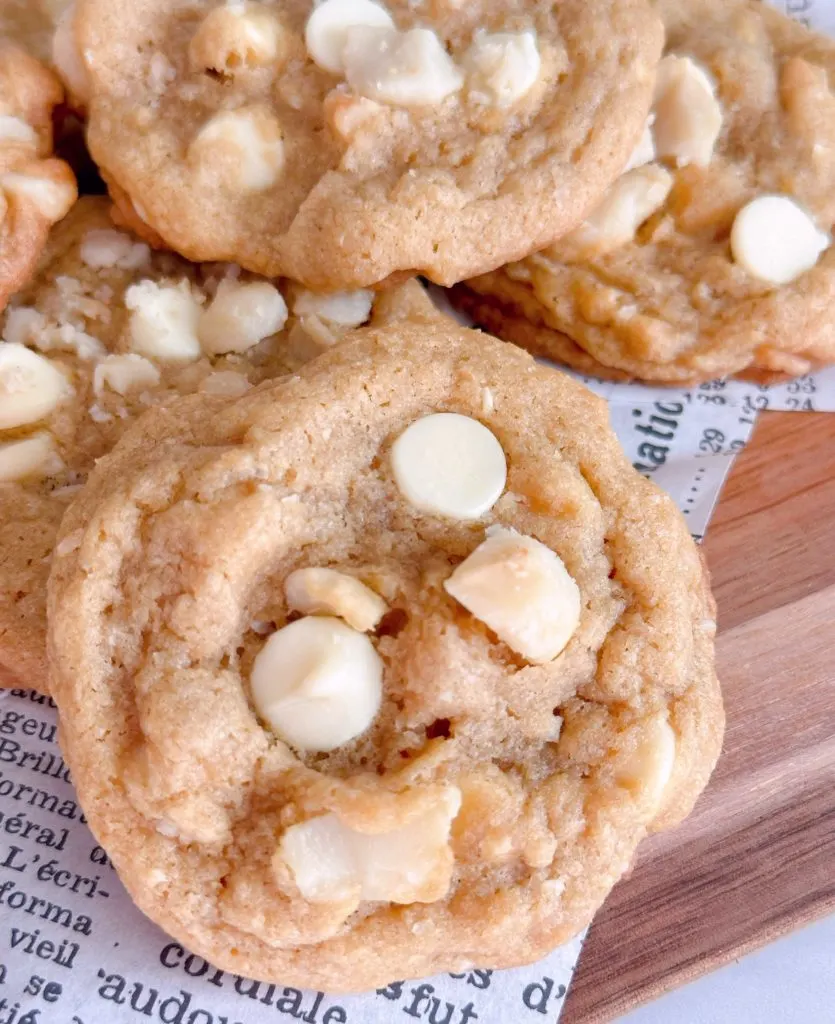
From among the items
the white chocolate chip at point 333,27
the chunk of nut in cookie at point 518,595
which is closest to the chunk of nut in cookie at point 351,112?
the white chocolate chip at point 333,27

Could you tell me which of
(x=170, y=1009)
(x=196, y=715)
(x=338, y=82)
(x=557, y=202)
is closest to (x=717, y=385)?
(x=557, y=202)

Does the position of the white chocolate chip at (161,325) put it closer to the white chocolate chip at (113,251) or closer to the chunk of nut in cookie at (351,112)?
the white chocolate chip at (113,251)

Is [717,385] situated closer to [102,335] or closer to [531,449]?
[531,449]

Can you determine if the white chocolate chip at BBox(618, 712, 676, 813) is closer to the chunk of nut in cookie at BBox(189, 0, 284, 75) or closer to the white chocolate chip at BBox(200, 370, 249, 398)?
the white chocolate chip at BBox(200, 370, 249, 398)

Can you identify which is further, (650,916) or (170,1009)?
(650,916)

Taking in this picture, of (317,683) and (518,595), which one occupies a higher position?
(518,595)

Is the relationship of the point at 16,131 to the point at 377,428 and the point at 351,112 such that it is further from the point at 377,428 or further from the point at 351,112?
the point at 377,428

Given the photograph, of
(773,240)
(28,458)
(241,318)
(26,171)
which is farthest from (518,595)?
(26,171)
